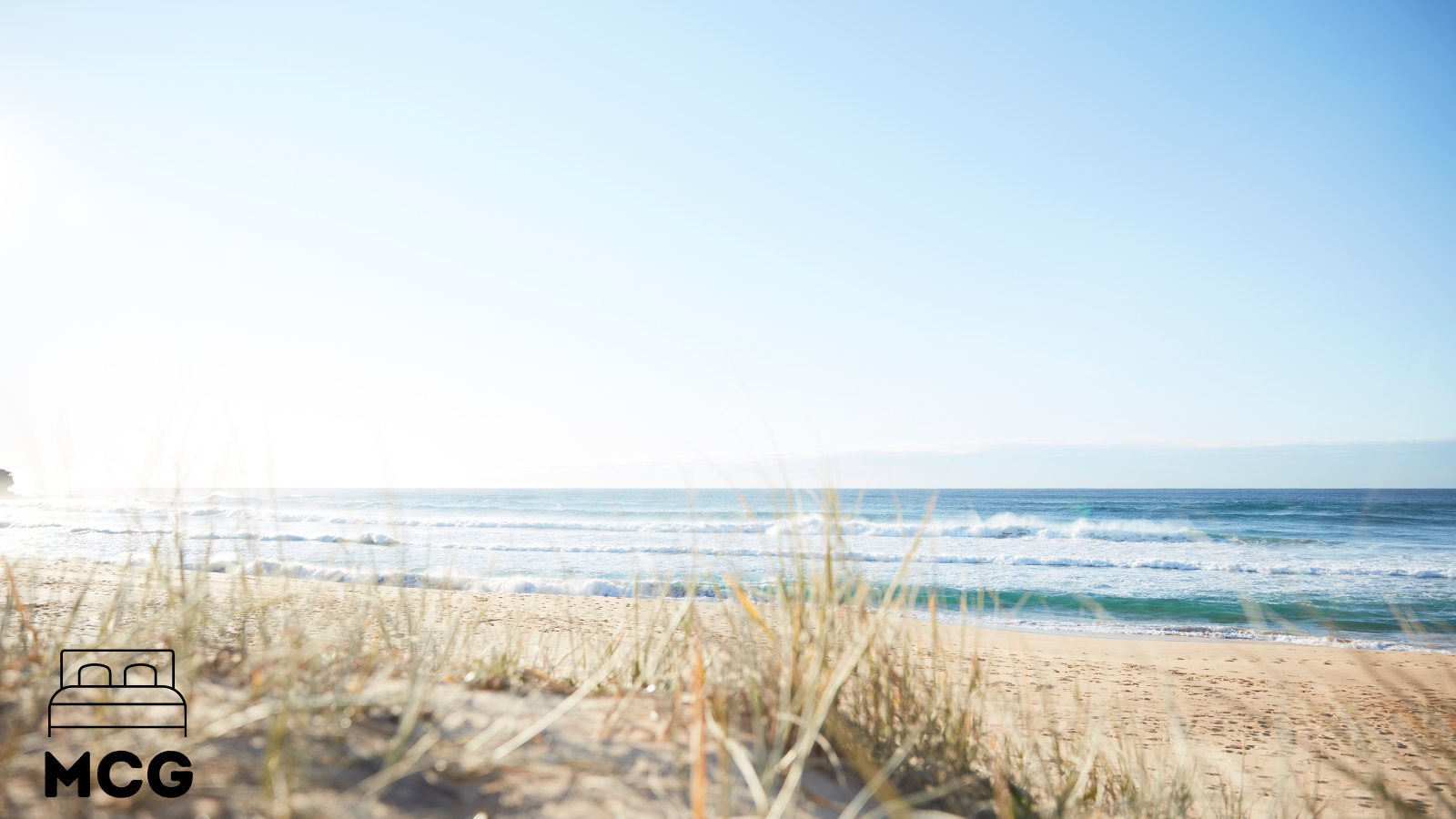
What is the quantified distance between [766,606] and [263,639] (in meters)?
1.73

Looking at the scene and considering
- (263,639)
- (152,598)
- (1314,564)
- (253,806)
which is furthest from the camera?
(1314,564)

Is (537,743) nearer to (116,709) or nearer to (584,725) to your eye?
(584,725)

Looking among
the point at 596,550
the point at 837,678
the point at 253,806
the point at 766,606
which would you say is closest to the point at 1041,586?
the point at 596,550

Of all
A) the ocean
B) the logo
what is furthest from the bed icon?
the ocean

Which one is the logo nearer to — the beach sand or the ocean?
the beach sand

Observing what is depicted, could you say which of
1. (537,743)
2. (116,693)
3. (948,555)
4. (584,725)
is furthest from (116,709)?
(948,555)

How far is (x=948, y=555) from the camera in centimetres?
1791

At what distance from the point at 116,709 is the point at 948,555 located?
59.5 feet

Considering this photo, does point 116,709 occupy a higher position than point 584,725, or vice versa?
point 116,709

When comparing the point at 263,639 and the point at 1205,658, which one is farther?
the point at 1205,658

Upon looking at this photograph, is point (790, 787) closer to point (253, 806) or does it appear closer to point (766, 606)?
point (253, 806)

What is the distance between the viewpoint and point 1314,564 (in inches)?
674

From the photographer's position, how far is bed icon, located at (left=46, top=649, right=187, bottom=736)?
4.95 feet

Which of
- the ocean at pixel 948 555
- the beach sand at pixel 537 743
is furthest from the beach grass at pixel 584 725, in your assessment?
the ocean at pixel 948 555
